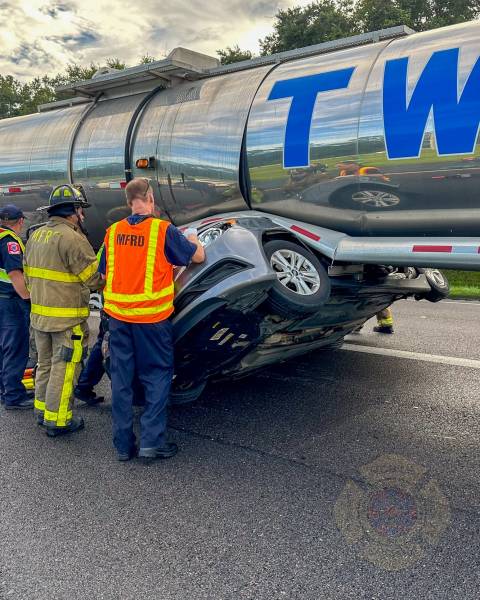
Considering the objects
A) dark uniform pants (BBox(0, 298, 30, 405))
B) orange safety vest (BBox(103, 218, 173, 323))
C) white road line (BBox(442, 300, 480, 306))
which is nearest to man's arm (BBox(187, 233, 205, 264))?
orange safety vest (BBox(103, 218, 173, 323))

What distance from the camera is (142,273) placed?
327cm

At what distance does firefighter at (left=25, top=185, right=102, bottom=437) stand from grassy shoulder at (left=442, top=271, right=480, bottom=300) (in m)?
7.04

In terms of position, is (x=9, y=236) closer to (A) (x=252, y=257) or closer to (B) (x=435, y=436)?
(A) (x=252, y=257)

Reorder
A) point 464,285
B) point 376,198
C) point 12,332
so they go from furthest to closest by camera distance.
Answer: point 464,285, point 12,332, point 376,198

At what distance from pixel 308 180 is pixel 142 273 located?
49.0 inches

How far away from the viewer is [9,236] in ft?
13.9

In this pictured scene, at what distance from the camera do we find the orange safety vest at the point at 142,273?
128 inches

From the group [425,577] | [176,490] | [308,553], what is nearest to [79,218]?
[176,490]

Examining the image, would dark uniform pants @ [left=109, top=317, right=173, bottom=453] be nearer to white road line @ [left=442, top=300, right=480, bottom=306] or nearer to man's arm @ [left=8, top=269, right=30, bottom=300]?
man's arm @ [left=8, top=269, right=30, bottom=300]

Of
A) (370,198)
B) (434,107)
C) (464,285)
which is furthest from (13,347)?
(464,285)

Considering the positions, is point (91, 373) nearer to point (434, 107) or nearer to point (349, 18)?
point (434, 107)

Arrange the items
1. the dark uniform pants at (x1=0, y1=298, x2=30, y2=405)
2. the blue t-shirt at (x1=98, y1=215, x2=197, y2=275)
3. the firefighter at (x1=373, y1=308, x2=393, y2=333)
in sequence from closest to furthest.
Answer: the blue t-shirt at (x1=98, y1=215, x2=197, y2=275) → the dark uniform pants at (x1=0, y1=298, x2=30, y2=405) → the firefighter at (x1=373, y1=308, x2=393, y2=333)

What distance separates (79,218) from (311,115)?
1.75 metres

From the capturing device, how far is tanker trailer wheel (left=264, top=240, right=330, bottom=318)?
3.13 m
